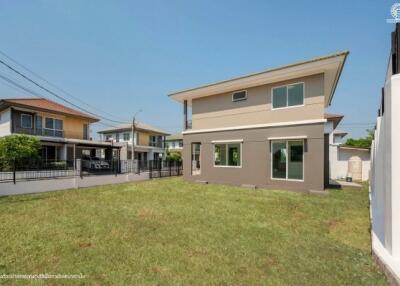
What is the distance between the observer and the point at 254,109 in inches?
492

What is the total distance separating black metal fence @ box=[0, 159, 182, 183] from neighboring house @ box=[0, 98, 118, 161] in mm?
6425

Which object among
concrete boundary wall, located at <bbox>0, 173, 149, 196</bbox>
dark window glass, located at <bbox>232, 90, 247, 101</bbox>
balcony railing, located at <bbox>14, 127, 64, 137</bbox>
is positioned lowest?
concrete boundary wall, located at <bbox>0, 173, 149, 196</bbox>

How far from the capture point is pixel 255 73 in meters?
11.5

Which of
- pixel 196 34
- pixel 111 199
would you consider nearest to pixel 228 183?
pixel 111 199

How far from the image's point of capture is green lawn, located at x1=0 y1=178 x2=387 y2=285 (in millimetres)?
3396

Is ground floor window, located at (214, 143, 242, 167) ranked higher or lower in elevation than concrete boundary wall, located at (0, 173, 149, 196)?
higher

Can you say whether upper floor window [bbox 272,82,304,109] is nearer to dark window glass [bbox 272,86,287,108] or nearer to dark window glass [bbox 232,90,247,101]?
dark window glass [bbox 272,86,287,108]

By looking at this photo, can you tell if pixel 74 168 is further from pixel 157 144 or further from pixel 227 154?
pixel 157 144

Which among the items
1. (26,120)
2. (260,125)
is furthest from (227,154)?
(26,120)

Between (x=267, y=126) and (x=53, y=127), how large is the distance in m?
22.2

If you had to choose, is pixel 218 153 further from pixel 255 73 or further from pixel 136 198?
pixel 136 198

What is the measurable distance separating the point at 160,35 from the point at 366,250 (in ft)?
45.3

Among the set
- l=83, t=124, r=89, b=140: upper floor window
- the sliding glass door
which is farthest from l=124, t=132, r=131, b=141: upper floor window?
the sliding glass door

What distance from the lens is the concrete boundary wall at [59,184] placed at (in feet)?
33.7
